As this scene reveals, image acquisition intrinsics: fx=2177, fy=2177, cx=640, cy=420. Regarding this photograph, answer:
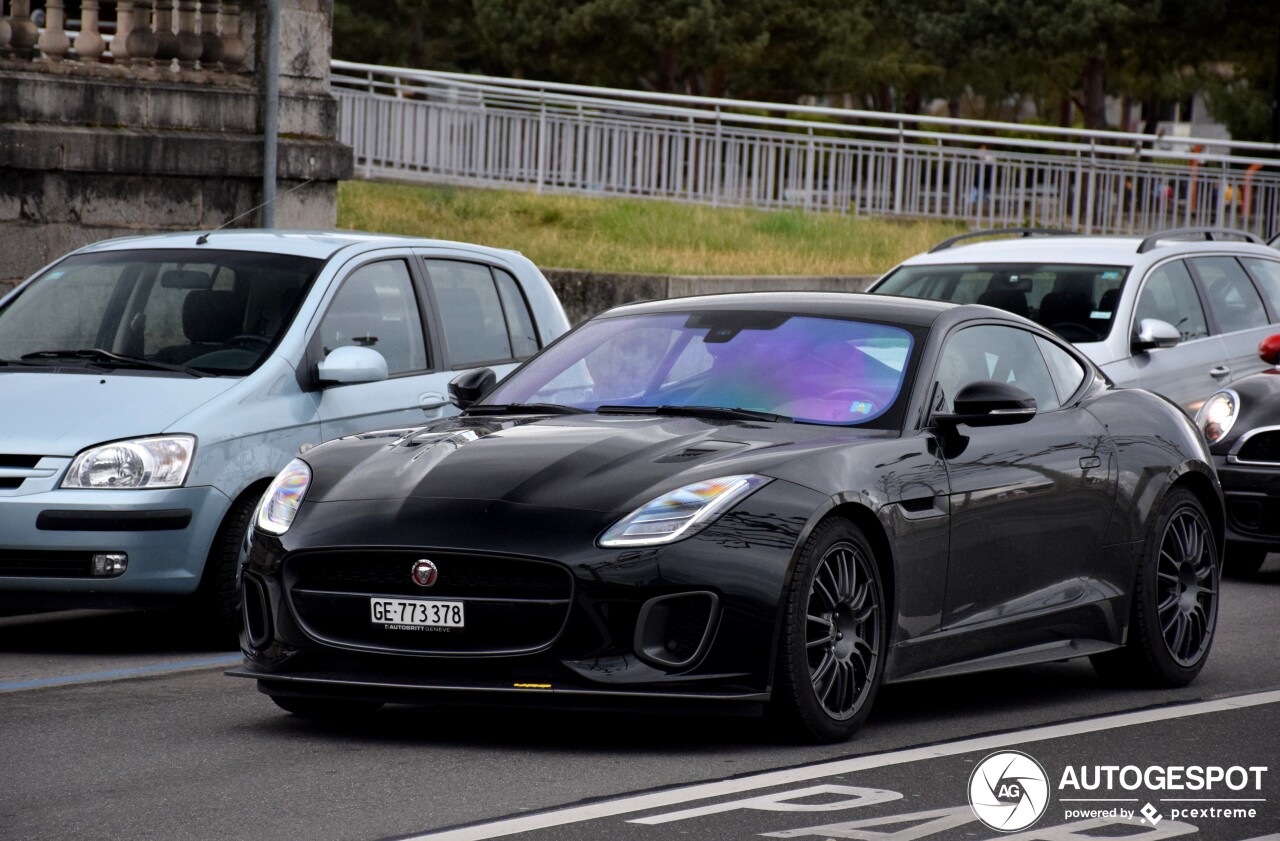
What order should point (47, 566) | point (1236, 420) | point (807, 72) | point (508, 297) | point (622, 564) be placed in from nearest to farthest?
point (622, 564)
point (47, 566)
point (508, 297)
point (1236, 420)
point (807, 72)

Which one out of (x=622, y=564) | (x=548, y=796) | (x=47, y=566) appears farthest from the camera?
(x=47, y=566)

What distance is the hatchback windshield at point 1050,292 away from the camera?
1296cm

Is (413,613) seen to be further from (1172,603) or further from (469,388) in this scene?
(1172,603)

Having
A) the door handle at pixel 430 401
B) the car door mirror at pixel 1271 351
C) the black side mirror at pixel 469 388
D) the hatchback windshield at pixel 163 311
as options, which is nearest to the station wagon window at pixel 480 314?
the door handle at pixel 430 401

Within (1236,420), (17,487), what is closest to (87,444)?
(17,487)

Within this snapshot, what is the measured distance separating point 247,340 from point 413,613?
10.5 feet

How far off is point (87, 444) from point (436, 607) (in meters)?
2.53

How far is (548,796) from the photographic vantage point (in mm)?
5719

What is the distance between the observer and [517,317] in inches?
416

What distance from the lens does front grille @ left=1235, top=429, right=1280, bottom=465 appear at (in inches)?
458

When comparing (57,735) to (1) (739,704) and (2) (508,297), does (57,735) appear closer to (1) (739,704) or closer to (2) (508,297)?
(1) (739,704)

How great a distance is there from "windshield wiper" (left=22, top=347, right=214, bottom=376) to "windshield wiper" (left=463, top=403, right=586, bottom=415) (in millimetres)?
1780

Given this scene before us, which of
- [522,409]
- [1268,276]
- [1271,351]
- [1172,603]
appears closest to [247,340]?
[522,409]

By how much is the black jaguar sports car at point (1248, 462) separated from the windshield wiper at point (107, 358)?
18.3 ft
